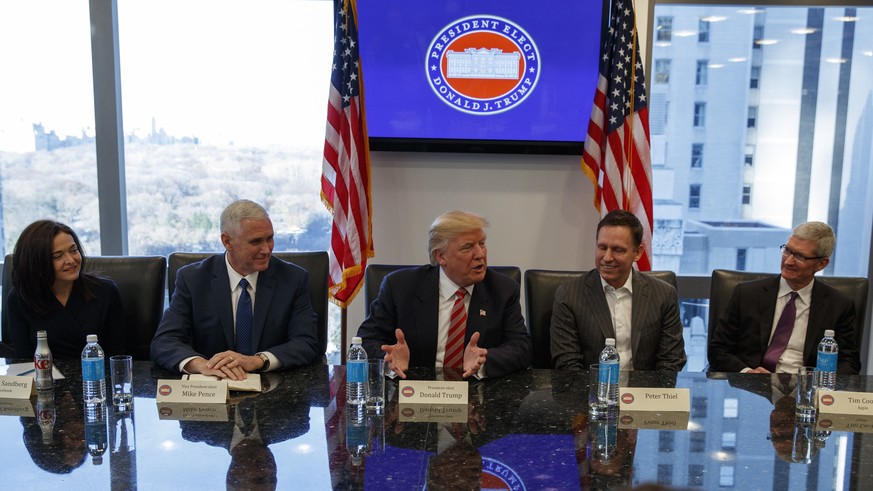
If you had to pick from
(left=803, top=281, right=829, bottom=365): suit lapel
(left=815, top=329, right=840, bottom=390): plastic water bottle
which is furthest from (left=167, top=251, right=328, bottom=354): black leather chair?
(left=803, top=281, right=829, bottom=365): suit lapel

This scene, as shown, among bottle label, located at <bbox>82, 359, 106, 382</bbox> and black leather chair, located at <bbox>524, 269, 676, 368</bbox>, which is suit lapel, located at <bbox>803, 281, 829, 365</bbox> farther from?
bottle label, located at <bbox>82, 359, 106, 382</bbox>

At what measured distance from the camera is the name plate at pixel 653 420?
6.41ft

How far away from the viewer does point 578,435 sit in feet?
6.18

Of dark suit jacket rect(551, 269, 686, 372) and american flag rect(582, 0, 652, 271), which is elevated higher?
american flag rect(582, 0, 652, 271)

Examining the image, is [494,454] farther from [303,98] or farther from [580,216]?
[303,98]

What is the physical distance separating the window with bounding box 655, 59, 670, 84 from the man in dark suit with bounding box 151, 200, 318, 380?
2635 millimetres

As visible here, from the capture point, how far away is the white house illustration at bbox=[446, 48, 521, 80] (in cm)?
410

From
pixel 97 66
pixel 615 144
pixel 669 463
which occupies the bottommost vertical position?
pixel 669 463

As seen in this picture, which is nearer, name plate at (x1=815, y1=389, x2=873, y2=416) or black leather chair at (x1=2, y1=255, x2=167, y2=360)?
name plate at (x1=815, y1=389, x2=873, y2=416)

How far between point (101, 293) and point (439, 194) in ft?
6.45

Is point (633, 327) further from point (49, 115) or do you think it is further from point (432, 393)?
point (49, 115)

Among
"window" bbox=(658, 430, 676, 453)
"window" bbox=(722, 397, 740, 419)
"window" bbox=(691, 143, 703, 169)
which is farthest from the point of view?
"window" bbox=(691, 143, 703, 169)

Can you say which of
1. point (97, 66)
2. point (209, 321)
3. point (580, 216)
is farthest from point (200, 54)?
point (580, 216)

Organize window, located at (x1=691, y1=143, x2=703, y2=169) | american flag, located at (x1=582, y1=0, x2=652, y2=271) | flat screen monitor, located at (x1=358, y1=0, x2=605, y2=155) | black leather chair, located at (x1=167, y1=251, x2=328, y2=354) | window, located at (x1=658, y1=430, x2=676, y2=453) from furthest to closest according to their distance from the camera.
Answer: window, located at (x1=691, y1=143, x2=703, y2=169) → flat screen monitor, located at (x1=358, y1=0, x2=605, y2=155) → american flag, located at (x1=582, y1=0, x2=652, y2=271) → black leather chair, located at (x1=167, y1=251, x2=328, y2=354) → window, located at (x1=658, y1=430, x2=676, y2=453)
